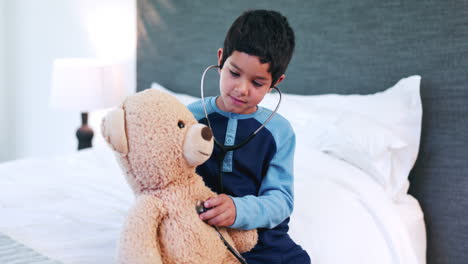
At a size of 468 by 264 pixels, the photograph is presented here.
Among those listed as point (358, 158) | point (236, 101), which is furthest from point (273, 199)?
point (358, 158)

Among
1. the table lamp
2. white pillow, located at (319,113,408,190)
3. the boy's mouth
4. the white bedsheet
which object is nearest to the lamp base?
the table lamp

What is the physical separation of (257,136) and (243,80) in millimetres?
142

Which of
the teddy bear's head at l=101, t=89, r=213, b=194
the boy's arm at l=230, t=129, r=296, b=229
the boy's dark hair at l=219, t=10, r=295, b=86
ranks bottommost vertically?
the boy's arm at l=230, t=129, r=296, b=229

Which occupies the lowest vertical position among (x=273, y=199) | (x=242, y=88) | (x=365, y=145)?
(x=365, y=145)

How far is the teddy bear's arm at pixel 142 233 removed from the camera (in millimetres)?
803

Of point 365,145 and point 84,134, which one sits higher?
point 365,145

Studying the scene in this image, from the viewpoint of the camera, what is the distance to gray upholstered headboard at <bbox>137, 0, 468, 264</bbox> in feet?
6.00

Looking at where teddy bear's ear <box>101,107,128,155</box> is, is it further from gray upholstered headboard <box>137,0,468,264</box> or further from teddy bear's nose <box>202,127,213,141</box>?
gray upholstered headboard <box>137,0,468,264</box>

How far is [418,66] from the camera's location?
1914 millimetres

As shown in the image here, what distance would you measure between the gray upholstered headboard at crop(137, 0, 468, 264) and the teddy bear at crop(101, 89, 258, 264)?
1304mm

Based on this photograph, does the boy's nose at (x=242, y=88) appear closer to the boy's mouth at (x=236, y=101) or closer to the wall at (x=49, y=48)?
the boy's mouth at (x=236, y=101)

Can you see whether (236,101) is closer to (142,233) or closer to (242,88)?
(242,88)

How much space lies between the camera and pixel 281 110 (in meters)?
1.98

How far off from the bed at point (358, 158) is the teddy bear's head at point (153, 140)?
0.35 meters
